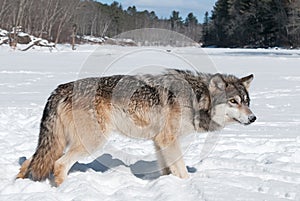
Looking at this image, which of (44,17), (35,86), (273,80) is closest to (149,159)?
(35,86)

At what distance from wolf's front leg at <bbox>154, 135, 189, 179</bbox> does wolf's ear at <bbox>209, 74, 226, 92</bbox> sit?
0.81m

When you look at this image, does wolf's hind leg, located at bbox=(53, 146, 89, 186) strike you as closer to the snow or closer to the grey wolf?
the grey wolf

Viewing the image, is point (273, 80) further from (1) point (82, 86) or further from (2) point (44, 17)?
(2) point (44, 17)

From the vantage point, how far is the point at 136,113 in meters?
5.21

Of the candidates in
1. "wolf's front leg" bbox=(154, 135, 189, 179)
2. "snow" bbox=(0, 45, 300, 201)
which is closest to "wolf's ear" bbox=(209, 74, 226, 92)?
"wolf's front leg" bbox=(154, 135, 189, 179)

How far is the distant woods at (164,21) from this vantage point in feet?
193

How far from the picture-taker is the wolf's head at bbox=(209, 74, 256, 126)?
523cm

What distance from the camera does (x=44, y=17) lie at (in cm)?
6131

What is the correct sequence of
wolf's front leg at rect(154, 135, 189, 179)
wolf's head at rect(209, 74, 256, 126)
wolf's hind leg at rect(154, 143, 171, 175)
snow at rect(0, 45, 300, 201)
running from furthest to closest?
wolf's hind leg at rect(154, 143, 171, 175) → wolf's front leg at rect(154, 135, 189, 179) → wolf's head at rect(209, 74, 256, 126) → snow at rect(0, 45, 300, 201)

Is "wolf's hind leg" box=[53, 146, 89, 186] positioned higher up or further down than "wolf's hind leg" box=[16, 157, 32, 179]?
higher up

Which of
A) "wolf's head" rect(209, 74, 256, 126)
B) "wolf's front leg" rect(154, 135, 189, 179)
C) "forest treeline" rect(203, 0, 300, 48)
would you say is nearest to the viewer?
"wolf's head" rect(209, 74, 256, 126)

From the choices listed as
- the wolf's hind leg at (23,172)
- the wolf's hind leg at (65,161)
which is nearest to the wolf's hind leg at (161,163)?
the wolf's hind leg at (65,161)

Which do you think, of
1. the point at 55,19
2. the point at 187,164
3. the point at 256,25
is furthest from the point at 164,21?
the point at 187,164

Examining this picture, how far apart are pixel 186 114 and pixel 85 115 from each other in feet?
4.21
